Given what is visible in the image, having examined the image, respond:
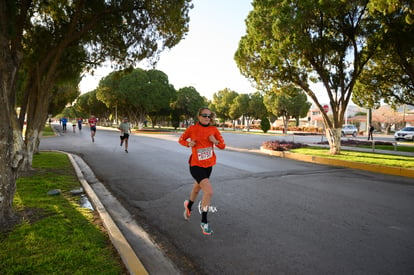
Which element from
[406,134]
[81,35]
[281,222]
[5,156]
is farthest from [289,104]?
[5,156]

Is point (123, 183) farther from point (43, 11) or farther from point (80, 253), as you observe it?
point (43, 11)

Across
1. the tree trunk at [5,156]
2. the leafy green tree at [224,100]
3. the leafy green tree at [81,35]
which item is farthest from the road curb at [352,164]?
the leafy green tree at [224,100]

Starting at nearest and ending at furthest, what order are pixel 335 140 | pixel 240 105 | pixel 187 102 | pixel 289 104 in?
pixel 335 140
pixel 289 104
pixel 187 102
pixel 240 105

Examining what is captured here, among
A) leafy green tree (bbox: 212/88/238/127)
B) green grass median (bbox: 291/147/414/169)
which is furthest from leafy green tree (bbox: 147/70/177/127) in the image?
green grass median (bbox: 291/147/414/169)

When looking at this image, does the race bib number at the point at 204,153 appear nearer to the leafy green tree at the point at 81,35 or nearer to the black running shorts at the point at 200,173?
the black running shorts at the point at 200,173

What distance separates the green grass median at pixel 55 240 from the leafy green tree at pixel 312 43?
33.4ft

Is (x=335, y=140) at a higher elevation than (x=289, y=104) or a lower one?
lower

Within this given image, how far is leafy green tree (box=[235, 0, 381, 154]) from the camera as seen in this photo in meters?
11.2

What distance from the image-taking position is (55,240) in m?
3.38

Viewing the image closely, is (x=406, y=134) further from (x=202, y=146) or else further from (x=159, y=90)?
(x=159, y=90)

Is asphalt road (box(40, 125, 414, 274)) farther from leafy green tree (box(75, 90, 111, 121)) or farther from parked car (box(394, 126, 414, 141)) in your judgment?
leafy green tree (box(75, 90, 111, 121))

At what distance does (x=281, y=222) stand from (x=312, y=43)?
1008 centimetres

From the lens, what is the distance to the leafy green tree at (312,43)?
1116 centimetres

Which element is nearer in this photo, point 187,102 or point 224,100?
point 187,102
